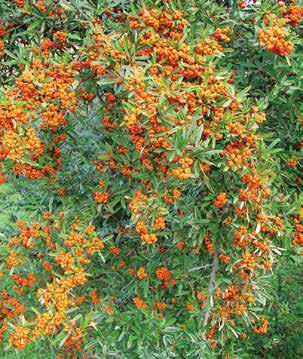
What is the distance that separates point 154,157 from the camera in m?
2.86

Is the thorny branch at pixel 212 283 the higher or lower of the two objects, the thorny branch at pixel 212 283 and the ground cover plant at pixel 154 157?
the lower

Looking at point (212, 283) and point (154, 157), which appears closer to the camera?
point (154, 157)

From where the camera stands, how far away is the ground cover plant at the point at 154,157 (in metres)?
2.66

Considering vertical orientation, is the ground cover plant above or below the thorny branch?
A: above

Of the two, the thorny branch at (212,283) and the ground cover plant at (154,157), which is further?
the thorny branch at (212,283)

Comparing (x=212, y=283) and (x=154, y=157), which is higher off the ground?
(x=154, y=157)

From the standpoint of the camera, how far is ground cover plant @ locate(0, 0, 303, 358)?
8.73 ft

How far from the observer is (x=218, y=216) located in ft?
10.5

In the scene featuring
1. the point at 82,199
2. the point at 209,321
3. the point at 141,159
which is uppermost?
the point at 141,159

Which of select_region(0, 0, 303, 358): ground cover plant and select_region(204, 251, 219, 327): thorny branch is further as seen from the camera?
select_region(204, 251, 219, 327): thorny branch

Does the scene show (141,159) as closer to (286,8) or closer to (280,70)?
(280,70)

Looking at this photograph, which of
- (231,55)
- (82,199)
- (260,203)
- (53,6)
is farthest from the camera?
(82,199)

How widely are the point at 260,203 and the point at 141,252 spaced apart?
1.08 metres

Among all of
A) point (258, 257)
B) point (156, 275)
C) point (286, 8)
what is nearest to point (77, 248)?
point (156, 275)
